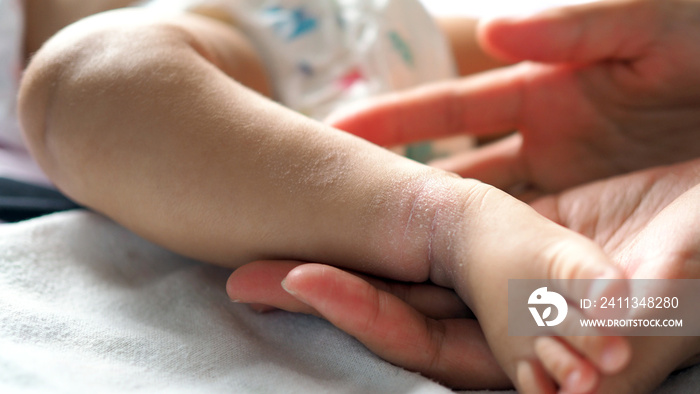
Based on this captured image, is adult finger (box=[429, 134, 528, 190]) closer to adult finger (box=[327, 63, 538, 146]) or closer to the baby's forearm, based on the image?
adult finger (box=[327, 63, 538, 146])

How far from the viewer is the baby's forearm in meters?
0.57

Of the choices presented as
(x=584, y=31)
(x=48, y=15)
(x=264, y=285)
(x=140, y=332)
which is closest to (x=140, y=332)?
(x=140, y=332)

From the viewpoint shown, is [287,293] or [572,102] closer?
[287,293]

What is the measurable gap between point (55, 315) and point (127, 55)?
30cm

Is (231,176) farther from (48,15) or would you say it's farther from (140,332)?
(48,15)

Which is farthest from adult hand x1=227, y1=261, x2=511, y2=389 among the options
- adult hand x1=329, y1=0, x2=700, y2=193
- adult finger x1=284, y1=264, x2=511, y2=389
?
adult hand x1=329, y1=0, x2=700, y2=193

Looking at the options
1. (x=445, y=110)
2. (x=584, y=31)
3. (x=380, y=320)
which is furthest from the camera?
(x=445, y=110)

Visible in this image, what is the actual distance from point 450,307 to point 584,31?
49cm

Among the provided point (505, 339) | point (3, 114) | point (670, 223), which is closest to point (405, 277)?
point (505, 339)

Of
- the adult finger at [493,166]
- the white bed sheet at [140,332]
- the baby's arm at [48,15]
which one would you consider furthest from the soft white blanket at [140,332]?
the adult finger at [493,166]

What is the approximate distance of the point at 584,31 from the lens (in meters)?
0.82

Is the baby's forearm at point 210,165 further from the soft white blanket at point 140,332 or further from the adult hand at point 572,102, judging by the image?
the adult hand at point 572,102

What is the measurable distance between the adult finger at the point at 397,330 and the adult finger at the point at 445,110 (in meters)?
0.39

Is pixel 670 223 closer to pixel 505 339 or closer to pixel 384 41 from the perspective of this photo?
pixel 505 339
